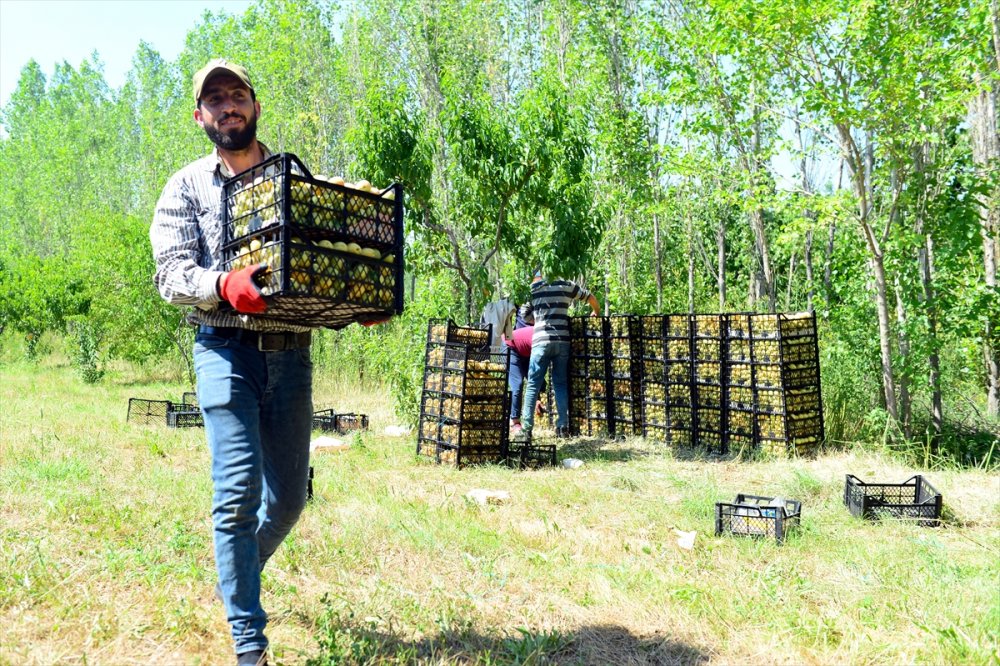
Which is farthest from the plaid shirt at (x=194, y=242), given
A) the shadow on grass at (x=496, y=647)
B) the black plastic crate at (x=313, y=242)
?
the shadow on grass at (x=496, y=647)

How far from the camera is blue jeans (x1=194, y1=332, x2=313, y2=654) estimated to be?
8.89 feet

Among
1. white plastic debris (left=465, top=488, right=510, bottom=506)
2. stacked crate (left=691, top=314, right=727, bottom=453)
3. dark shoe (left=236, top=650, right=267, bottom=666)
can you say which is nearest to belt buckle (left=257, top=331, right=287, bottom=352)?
dark shoe (left=236, top=650, right=267, bottom=666)

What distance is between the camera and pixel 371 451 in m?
8.09

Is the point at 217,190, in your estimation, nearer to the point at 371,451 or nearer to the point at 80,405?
the point at 371,451

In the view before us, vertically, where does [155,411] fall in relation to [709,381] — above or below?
below

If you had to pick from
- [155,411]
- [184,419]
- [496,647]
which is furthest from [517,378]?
[496,647]

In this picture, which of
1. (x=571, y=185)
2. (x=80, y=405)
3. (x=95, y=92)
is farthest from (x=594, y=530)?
(x=95, y=92)

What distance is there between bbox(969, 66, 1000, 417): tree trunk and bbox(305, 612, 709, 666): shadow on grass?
603 centimetres

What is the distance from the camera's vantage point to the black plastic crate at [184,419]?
9477mm

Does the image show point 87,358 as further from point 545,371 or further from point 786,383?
point 786,383

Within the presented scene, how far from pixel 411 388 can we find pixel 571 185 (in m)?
2.86

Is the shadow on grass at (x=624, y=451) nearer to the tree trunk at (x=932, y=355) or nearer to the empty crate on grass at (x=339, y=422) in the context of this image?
the tree trunk at (x=932, y=355)

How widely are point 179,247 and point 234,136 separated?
0.45m

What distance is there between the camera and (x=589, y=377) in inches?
386
